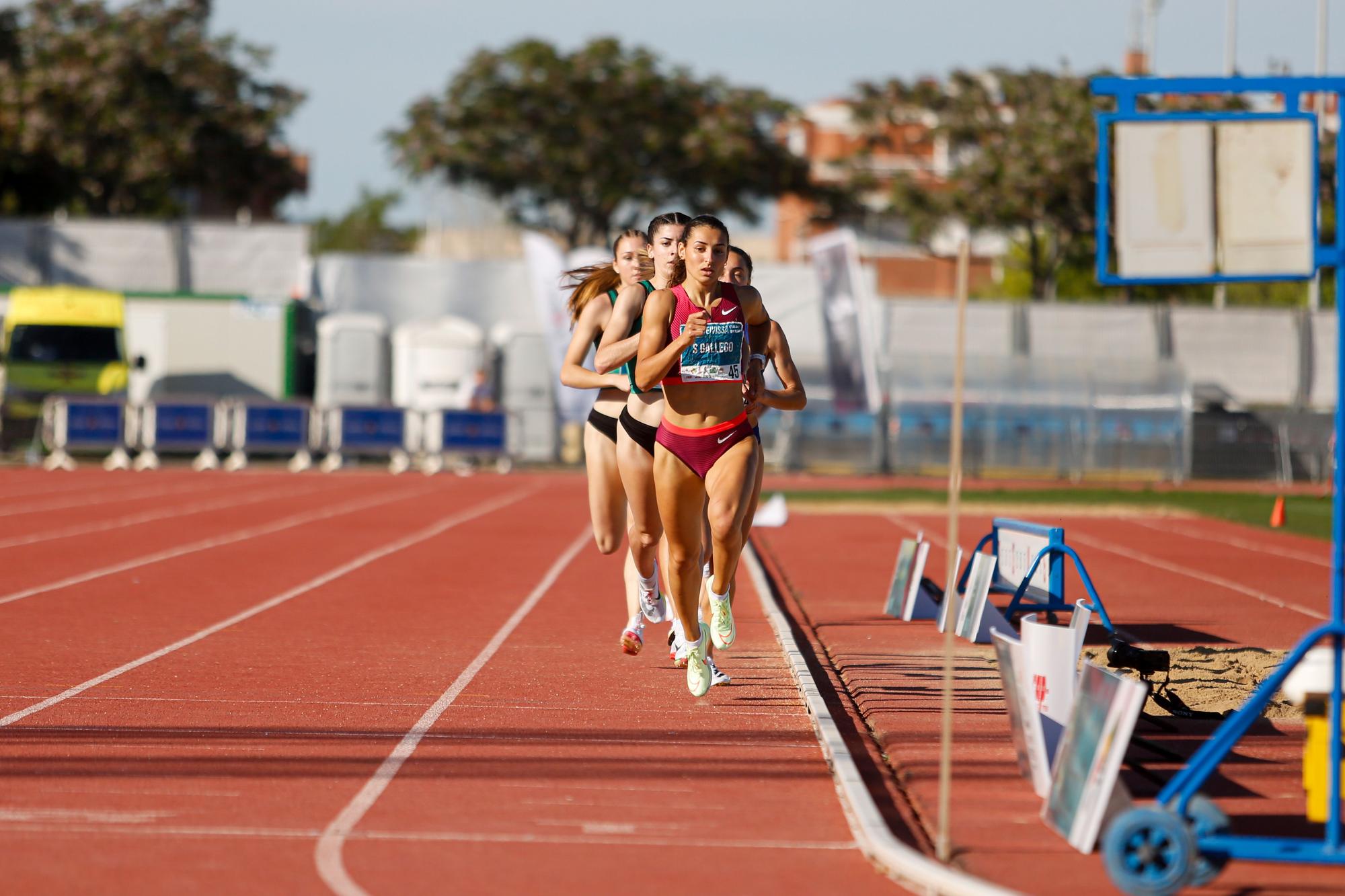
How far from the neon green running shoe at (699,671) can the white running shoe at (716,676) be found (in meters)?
0.03

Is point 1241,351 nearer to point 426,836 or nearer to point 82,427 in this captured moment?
point 82,427

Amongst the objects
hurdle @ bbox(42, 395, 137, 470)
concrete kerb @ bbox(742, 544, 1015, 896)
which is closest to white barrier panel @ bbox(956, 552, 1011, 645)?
concrete kerb @ bbox(742, 544, 1015, 896)

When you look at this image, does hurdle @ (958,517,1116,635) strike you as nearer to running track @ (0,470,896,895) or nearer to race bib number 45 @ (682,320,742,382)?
running track @ (0,470,896,895)

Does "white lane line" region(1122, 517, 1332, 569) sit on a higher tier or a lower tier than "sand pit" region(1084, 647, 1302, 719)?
lower

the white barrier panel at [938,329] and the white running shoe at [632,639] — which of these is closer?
the white running shoe at [632,639]

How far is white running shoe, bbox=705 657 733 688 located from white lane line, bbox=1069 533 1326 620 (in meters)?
5.52

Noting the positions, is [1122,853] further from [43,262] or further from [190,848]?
[43,262]

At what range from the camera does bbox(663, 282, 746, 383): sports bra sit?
24.5ft

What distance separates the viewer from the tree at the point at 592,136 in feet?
165

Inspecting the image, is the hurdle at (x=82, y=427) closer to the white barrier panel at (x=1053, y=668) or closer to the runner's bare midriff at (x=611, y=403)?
the runner's bare midriff at (x=611, y=403)

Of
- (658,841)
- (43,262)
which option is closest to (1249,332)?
(43,262)

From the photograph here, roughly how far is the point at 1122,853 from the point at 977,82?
48.8 m

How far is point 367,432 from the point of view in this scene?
3275 centimetres

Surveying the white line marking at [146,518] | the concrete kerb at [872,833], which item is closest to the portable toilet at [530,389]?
the white line marking at [146,518]
